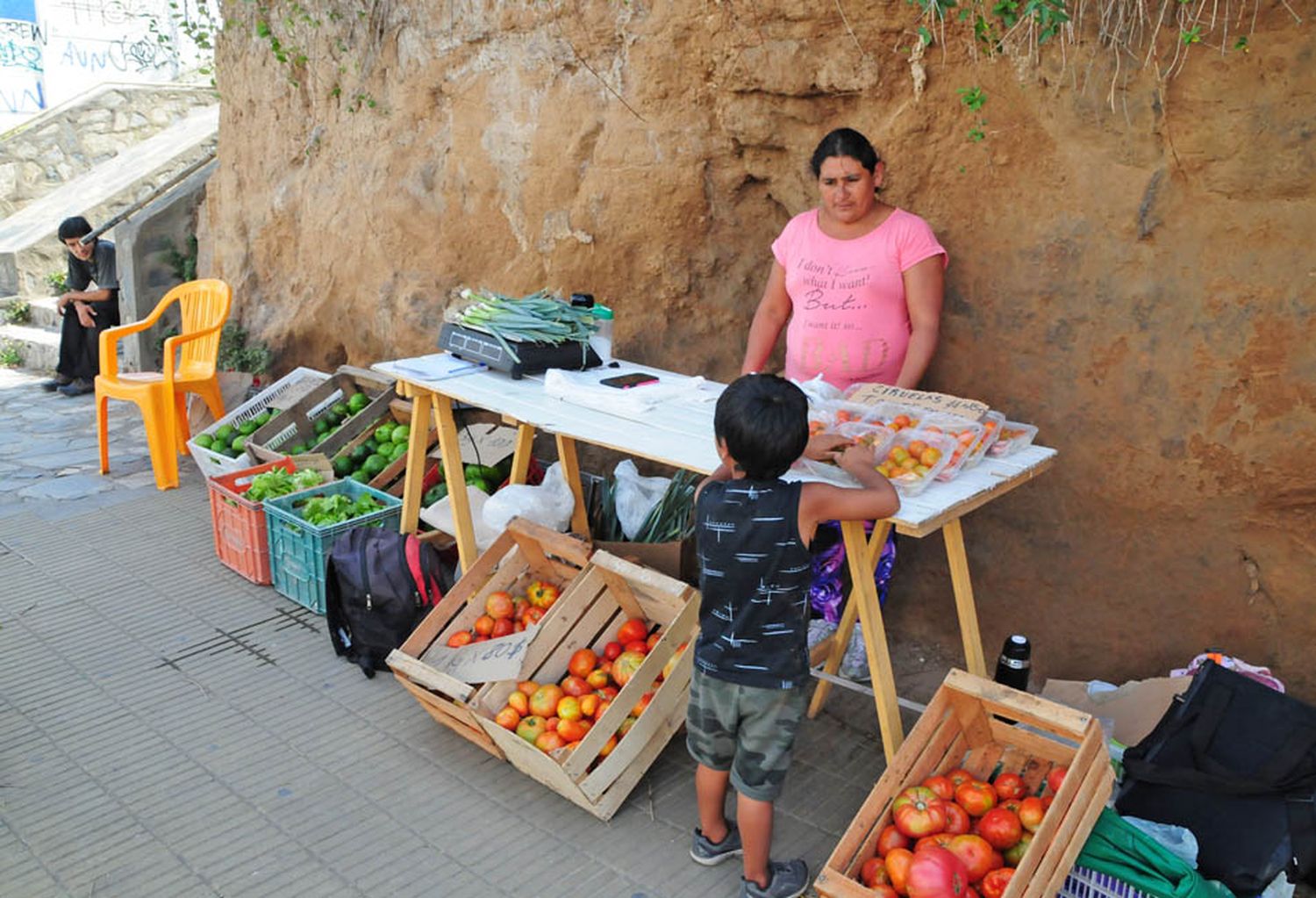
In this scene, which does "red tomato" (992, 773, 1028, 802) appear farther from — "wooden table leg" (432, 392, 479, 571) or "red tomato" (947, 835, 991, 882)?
"wooden table leg" (432, 392, 479, 571)

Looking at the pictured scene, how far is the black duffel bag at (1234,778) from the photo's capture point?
2.80m

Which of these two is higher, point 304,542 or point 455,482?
point 455,482

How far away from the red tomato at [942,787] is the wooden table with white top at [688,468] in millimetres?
175

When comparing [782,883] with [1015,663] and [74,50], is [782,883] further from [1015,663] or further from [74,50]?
[74,50]

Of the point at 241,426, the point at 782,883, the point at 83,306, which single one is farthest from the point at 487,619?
the point at 83,306

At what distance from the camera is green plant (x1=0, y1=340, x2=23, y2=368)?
1038 centimetres

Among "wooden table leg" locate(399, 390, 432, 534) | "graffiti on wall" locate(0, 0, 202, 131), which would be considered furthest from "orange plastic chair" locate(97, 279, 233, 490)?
"graffiti on wall" locate(0, 0, 202, 131)

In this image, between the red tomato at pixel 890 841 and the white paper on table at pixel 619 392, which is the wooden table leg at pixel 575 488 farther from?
the red tomato at pixel 890 841

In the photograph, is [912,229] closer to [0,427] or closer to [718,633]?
[718,633]

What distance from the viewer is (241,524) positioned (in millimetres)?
5195

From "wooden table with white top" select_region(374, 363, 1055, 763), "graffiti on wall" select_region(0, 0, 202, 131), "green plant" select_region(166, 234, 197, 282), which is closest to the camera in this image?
"wooden table with white top" select_region(374, 363, 1055, 763)

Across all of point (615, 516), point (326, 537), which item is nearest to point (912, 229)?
point (615, 516)

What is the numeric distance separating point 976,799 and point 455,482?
96.8 inches

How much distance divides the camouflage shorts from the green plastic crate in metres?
2.36
